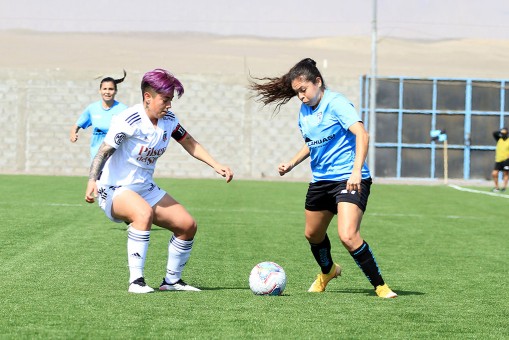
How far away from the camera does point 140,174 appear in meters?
8.65

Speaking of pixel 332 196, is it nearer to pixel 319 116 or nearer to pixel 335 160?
pixel 335 160

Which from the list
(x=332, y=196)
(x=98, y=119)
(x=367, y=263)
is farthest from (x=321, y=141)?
(x=98, y=119)

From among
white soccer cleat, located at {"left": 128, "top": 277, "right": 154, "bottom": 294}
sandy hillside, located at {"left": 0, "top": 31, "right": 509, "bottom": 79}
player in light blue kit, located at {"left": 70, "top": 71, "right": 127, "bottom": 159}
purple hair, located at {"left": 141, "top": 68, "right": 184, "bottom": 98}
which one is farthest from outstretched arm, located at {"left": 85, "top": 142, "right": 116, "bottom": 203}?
sandy hillside, located at {"left": 0, "top": 31, "right": 509, "bottom": 79}

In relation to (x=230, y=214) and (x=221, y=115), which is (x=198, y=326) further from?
(x=221, y=115)

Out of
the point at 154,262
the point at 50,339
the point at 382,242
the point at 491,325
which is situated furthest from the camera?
the point at 382,242

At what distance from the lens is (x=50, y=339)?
19.7 ft

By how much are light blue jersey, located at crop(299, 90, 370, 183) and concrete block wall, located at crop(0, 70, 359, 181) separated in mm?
29732

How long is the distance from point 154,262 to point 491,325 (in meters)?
4.92

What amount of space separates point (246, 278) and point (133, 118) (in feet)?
7.48

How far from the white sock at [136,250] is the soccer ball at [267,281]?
0.90 m

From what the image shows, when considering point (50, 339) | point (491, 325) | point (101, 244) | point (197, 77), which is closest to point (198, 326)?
point (50, 339)

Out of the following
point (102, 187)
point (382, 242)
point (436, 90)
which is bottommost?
point (382, 242)

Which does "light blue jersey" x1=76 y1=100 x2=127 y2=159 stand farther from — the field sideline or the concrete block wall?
the concrete block wall

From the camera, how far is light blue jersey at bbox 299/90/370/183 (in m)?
8.72
